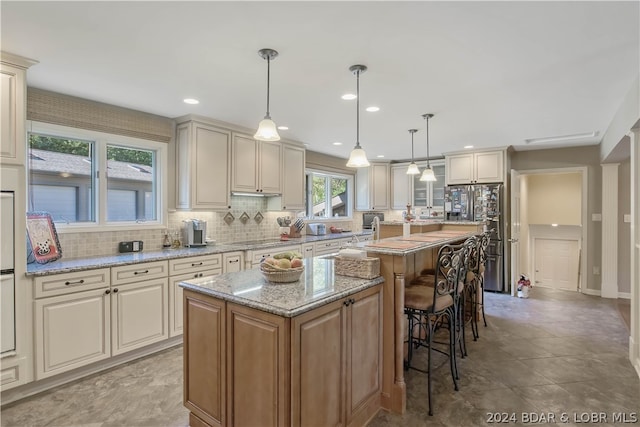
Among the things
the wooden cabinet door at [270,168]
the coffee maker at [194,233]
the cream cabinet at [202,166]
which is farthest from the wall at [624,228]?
the coffee maker at [194,233]

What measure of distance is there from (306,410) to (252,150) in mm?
3296

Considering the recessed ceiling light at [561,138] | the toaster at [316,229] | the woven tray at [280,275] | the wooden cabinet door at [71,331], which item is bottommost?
the wooden cabinet door at [71,331]

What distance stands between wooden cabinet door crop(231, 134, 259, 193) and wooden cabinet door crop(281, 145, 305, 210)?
52cm

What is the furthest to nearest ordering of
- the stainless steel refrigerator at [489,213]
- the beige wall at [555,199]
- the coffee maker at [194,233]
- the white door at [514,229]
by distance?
1. the beige wall at [555,199]
2. the stainless steel refrigerator at [489,213]
3. the white door at [514,229]
4. the coffee maker at [194,233]

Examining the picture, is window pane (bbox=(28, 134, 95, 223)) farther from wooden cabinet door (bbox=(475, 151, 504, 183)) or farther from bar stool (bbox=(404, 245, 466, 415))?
wooden cabinet door (bbox=(475, 151, 504, 183))

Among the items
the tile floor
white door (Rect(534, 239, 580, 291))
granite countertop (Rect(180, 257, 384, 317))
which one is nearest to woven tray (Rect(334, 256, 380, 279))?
granite countertop (Rect(180, 257, 384, 317))

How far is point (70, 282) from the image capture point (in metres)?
2.59

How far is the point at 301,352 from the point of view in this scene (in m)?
1.56

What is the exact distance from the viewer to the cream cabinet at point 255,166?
410 cm

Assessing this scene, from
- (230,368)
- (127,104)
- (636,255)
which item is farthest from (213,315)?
(636,255)

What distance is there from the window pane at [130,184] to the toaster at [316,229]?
2503 millimetres

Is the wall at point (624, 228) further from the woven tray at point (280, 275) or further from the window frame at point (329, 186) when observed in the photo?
the woven tray at point (280, 275)

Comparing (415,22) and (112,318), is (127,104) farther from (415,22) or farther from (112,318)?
(415,22)

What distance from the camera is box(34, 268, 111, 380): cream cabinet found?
2.46m
